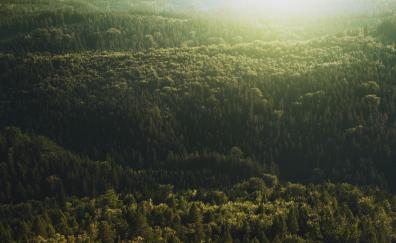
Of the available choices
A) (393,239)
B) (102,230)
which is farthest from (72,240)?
(393,239)

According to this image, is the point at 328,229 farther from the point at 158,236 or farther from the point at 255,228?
the point at 158,236

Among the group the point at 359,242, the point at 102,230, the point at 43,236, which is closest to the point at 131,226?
the point at 102,230

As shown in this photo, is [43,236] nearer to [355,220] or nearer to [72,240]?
[72,240]

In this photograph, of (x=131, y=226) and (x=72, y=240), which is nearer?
(x=72, y=240)

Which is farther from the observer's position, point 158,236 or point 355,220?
point 355,220

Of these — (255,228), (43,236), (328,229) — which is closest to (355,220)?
(328,229)

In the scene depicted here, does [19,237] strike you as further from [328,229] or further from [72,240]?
[328,229]

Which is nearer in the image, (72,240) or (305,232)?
(72,240)
